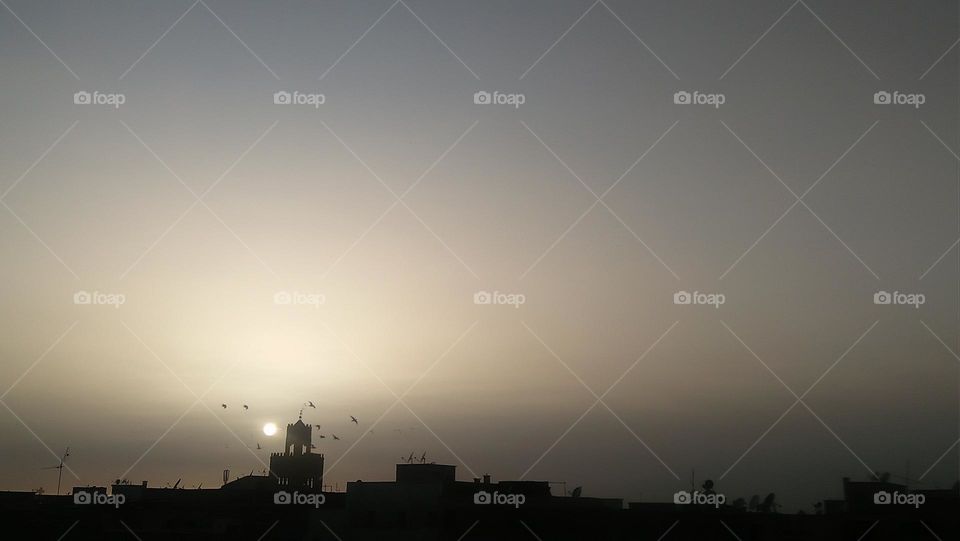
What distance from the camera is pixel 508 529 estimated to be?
1722 centimetres

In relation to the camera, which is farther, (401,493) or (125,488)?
(125,488)

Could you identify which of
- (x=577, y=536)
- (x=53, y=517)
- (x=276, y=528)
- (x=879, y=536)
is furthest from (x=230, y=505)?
(x=879, y=536)

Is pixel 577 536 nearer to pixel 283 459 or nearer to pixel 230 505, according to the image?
pixel 230 505

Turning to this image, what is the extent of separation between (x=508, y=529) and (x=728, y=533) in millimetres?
4210
